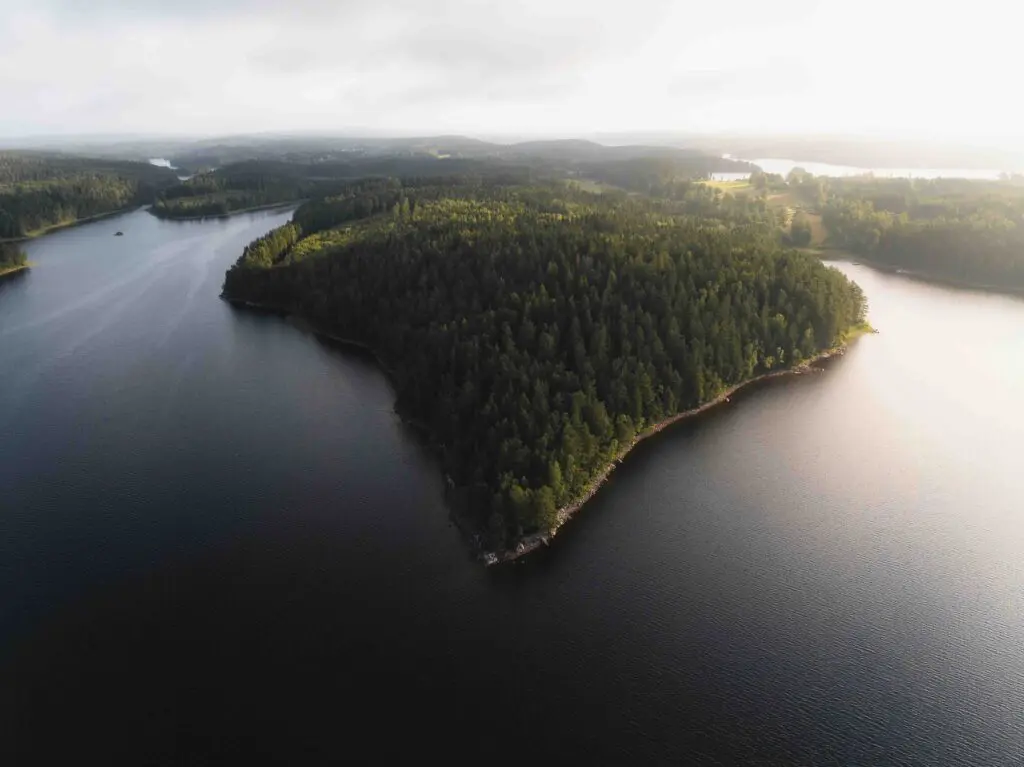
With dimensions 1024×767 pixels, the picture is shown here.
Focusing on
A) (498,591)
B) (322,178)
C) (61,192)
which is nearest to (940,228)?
(498,591)

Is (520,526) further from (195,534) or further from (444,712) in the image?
(195,534)

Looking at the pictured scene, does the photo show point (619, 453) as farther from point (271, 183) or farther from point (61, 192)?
point (271, 183)

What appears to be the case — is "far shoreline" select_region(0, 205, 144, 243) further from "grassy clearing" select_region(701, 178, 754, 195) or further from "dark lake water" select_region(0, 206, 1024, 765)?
"grassy clearing" select_region(701, 178, 754, 195)

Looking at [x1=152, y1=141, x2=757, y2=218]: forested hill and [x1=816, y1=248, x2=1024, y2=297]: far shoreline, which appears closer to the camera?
[x1=816, y1=248, x2=1024, y2=297]: far shoreline

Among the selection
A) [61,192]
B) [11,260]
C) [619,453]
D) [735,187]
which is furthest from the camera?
[735,187]

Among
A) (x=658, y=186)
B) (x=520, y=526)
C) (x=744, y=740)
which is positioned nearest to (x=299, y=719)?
(x=520, y=526)

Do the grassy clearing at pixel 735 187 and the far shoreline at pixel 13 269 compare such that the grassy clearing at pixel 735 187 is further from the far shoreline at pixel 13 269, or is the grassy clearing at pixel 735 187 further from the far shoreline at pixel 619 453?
the far shoreline at pixel 13 269

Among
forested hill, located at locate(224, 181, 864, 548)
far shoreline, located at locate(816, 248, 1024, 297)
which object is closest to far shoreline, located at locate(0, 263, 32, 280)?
forested hill, located at locate(224, 181, 864, 548)
